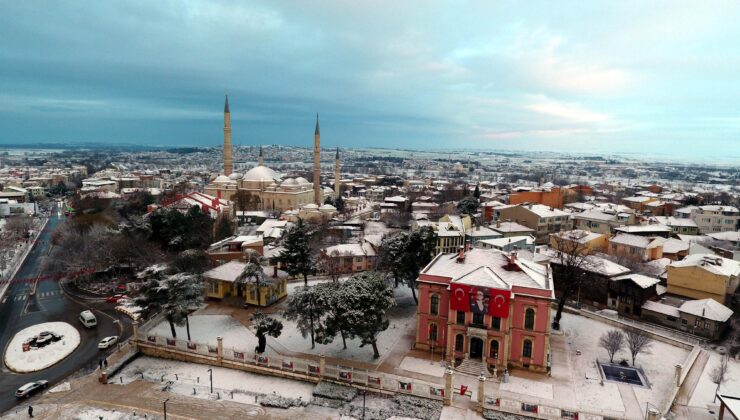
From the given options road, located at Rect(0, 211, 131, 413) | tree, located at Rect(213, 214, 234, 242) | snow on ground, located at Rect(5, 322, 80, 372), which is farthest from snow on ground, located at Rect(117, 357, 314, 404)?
tree, located at Rect(213, 214, 234, 242)

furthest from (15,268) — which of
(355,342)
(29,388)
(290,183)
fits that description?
(290,183)

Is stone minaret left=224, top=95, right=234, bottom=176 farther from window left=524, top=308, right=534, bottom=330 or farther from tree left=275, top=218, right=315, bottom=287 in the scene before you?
window left=524, top=308, right=534, bottom=330

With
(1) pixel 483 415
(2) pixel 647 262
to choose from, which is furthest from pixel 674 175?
(1) pixel 483 415

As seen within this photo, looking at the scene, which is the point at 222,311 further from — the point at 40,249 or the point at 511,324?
the point at 40,249

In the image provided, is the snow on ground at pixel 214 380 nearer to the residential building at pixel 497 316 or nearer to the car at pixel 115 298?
the residential building at pixel 497 316

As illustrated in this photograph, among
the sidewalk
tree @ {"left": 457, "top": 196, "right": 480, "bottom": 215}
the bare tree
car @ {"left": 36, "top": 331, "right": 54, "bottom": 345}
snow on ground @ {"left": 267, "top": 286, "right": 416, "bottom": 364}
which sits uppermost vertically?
tree @ {"left": 457, "top": 196, "right": 480, "bottom": 215}

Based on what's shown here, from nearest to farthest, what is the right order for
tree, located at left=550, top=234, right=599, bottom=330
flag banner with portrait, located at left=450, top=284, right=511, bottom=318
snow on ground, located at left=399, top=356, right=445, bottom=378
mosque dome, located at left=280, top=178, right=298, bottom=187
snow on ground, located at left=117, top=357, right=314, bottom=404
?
snow on ground, located at left=117, top=357, right=314, bottom=404 → flag banner with portrait, located at left=450, top=284, right=511, bottom=318 → snow on ground, located at left=399, top=356, right=445, bottom=378 → tree, located at left=550, top=234, right=599, bottom=330 → mosque dome, located at left=280, top=178, right=298, bottom=187
